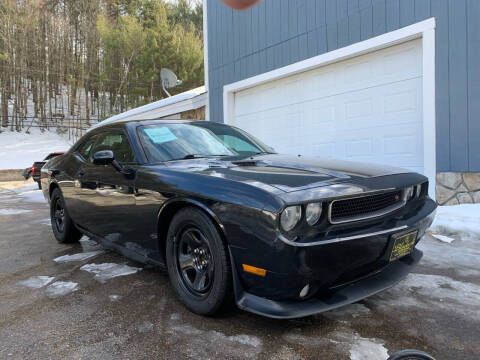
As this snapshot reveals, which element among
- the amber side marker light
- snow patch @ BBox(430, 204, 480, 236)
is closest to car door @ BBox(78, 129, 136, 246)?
the amber side marker light

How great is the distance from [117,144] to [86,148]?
889mm

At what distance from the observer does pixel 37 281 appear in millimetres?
3191

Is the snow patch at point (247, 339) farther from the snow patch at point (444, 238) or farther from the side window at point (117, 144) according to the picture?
the snow patch at point (444, 238)

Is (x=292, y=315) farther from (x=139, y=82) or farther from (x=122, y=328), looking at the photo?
(x=139, y=82)

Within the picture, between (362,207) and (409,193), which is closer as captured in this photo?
(362,207)

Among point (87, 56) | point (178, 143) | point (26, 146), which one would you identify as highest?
point (87, 56)

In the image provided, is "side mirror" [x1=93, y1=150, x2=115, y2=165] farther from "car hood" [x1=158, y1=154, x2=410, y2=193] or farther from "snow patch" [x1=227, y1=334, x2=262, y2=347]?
"snow patch" [x1=227, y1=334, x2=262, y2=347]

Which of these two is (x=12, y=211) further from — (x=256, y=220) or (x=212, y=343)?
(x=256, y=220)

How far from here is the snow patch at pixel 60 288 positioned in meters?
2.88

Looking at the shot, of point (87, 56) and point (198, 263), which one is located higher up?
point (87, 56)

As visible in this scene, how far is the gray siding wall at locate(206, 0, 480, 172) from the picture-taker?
5086 mm

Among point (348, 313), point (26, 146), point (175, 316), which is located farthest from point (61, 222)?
point (26, 146)

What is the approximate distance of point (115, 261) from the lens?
369 cm

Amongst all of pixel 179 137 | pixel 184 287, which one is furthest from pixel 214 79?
pixel 184 287
